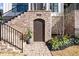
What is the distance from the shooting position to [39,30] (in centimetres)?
442

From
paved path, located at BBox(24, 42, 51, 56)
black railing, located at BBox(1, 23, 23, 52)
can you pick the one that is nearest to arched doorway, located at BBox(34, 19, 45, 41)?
paved path, located at BBox(24, 42, 51, 56)

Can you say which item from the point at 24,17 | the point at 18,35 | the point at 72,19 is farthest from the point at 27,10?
the point at 72,19

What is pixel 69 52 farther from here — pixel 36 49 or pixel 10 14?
pixel 10 14

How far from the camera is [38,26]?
14.5 ft

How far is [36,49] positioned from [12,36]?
40 cm

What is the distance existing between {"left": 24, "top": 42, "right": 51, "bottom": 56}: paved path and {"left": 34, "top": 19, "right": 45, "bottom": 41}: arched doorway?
Result: 3.3 inches

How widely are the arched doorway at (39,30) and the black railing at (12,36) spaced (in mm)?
219

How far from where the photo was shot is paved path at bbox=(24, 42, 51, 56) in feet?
14.4

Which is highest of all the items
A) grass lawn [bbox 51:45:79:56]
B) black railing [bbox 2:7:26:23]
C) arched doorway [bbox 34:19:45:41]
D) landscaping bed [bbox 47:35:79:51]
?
black railing [bbox 2:7:26:23]

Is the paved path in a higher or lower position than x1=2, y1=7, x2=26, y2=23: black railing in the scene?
lower

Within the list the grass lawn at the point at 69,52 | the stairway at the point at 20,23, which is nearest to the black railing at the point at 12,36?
the stairway at the point at 20,23

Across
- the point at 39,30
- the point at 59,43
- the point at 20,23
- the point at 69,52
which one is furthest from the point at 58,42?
the point at 20,23

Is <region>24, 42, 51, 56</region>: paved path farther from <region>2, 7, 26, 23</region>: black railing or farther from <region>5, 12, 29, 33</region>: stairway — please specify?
<region>2, 7, 26, 23</region>: black railing

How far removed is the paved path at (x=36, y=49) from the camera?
14.4ft
